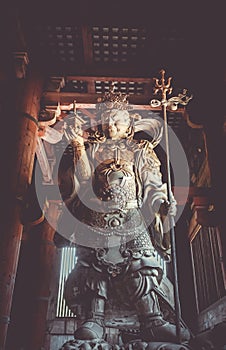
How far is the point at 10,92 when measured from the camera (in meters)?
4.38

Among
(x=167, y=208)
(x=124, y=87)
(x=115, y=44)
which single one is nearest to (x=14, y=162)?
(x=167, y=208)

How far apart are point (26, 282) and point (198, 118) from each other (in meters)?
3.87

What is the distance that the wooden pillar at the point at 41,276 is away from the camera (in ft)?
17.6

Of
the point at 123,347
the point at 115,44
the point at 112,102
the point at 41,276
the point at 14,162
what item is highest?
the point at 115,44

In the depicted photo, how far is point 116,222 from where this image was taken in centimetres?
342

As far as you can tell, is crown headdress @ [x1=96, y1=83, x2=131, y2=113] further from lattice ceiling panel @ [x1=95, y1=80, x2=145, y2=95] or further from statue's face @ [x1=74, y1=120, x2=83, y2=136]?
lattice ceiling panel @ [x1=95, y1=80, x2=145, y2=95]

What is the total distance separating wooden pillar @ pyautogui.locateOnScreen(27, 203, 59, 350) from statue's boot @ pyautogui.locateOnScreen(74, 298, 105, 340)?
2.68m

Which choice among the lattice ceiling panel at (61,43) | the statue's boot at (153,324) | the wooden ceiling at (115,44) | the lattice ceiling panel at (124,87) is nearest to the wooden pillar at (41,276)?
the lattice ceiling panel at (124,87)

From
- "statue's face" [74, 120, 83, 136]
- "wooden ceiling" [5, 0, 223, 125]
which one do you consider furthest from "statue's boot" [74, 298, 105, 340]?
"wooden ceiling" [5, 0, 223, 125]

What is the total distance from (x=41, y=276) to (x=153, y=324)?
3392 mm

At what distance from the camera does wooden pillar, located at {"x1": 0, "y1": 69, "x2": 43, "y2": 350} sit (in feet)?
10.7

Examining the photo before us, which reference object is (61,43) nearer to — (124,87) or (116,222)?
(124,87)

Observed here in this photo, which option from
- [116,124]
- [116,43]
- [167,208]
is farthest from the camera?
[116,43]

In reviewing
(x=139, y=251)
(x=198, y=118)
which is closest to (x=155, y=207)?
(x=139, y=251)
